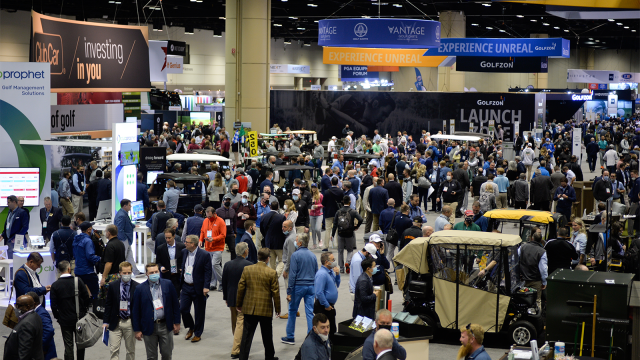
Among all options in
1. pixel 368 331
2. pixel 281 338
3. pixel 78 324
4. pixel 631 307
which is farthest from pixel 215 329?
pixel 631 307

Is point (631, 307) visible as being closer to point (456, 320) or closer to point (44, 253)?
point (456, 320)

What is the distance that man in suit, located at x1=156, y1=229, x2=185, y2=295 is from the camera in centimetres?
981

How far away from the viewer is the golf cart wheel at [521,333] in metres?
8.77

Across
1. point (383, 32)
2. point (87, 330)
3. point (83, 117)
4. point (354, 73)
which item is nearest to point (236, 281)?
point (87, 330)

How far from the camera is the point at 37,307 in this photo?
734cm

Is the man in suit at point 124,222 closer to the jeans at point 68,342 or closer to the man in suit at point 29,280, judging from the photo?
the man in suit at point 29,280

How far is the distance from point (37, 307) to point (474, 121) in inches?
1222

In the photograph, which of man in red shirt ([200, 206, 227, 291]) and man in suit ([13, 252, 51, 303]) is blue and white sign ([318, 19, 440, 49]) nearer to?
man in red shirt ([200, 206, 227, 291])

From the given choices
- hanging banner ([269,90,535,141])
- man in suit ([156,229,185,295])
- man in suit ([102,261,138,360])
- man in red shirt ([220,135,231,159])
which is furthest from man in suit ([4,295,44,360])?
hanging banner ([269,90,535,141])

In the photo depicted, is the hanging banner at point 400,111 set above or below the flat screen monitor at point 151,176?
above

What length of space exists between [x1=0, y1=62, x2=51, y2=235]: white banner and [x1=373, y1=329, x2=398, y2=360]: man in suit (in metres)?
8.90

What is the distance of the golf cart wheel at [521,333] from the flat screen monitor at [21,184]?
28.8ft

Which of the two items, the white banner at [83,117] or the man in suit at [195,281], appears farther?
the white banner at [83,117]

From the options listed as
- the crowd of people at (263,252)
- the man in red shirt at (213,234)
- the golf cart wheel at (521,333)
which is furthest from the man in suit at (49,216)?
the golf cart wheel at (521,333)
